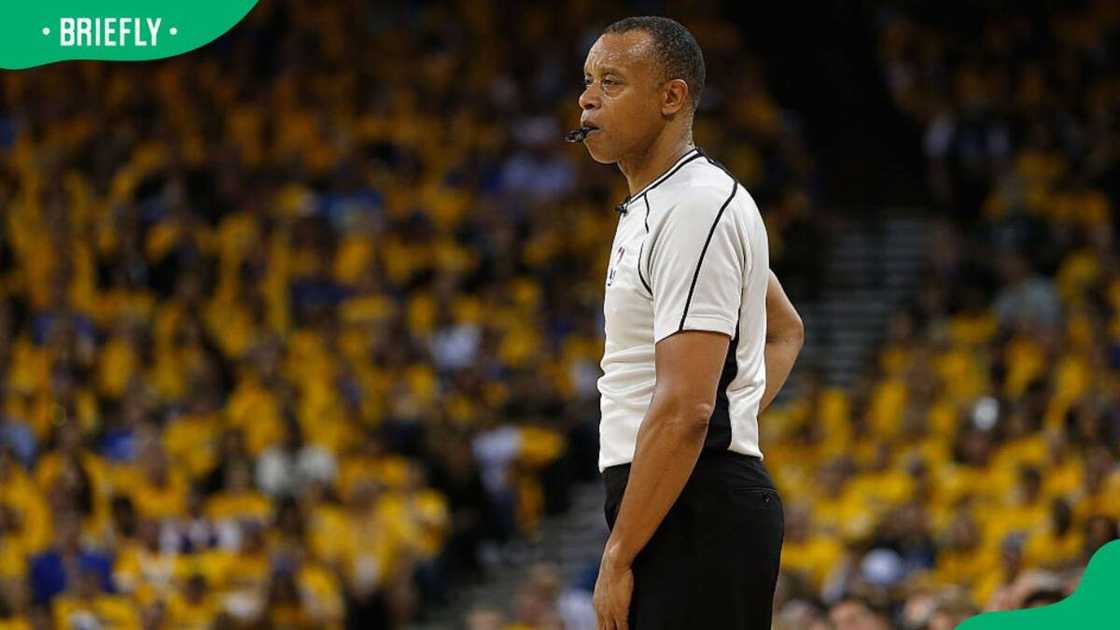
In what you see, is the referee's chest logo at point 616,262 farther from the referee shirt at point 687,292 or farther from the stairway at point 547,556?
the stairway at point 547,556

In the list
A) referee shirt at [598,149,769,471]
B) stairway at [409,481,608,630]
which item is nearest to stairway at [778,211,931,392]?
stairway at [409,481,608,630]

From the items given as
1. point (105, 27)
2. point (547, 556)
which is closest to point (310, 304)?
point (547, 556)

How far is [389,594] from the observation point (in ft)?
34.3

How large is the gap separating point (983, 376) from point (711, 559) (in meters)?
8.71

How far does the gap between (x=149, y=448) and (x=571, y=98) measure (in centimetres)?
569

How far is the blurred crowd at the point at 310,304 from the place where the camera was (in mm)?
10523

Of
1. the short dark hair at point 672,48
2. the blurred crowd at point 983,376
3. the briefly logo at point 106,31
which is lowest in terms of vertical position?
the blurred crowd at point 983,376

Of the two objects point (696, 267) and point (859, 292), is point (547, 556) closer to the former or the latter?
point (859, 292)

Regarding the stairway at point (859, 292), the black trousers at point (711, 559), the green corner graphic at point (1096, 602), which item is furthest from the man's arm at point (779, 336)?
the stairway at point (859, 292)

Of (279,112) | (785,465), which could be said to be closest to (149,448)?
(785,465)

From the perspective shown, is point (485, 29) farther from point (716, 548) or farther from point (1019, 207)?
point (716, 548)

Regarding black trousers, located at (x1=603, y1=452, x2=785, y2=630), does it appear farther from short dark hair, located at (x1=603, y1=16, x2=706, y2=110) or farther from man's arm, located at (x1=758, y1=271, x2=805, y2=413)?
short dark hair, located at (x1=603, y1=16, x2=706, y2=110)

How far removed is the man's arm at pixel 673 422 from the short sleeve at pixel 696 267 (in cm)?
3

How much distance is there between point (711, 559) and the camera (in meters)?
3.14
